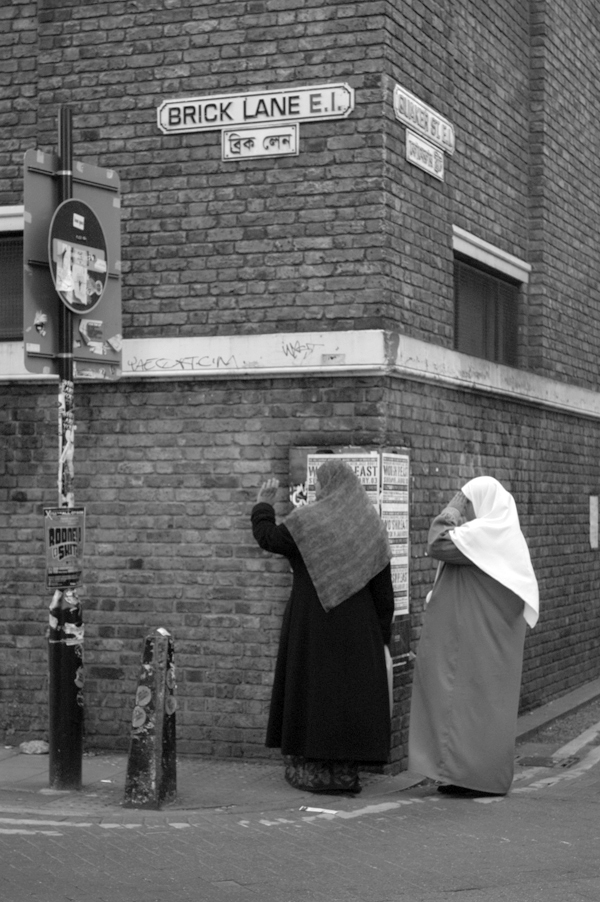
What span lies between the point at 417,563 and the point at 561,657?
3979 millimetres

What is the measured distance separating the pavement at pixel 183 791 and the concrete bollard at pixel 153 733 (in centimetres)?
9

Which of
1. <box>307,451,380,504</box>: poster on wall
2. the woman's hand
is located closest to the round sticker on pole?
the woman's hand

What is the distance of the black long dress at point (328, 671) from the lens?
26.0 feet

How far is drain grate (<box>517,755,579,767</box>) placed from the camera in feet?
31.6

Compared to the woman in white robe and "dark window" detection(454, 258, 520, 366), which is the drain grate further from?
"dark window" detection(454, 258, 520, 366)

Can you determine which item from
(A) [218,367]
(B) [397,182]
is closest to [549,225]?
(B) [397,182]

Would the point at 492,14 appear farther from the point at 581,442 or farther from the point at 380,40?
the point at 581,442

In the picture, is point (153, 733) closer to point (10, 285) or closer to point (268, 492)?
point (268, 492)

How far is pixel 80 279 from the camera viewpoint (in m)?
8.04

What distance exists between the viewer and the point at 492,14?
11477 mm

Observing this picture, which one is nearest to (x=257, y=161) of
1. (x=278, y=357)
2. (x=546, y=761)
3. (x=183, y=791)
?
(x=278, y=357)

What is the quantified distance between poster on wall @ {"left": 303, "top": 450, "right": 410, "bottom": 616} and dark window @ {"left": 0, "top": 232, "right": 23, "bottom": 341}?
256 cm

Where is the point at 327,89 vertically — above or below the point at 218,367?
above

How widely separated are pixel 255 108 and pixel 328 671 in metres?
3.69
